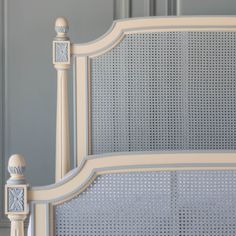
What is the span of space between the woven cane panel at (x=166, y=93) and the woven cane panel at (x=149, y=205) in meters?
0.87

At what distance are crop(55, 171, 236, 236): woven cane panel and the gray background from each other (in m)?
1.34

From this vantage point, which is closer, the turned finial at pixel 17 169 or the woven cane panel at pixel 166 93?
the turned finial at pixel 17 169

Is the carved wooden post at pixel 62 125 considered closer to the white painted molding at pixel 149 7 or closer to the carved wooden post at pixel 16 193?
the white painted molding at pixel 149 7

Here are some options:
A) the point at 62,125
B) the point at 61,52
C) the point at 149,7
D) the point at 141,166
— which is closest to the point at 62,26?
the point at 61,52

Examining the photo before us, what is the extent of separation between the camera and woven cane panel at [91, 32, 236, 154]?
2586 millimetres

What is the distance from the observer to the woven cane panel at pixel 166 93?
2.59 meters

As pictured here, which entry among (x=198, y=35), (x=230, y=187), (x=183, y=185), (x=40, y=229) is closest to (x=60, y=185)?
(x=40, y=229)

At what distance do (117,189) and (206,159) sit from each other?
0.84ft

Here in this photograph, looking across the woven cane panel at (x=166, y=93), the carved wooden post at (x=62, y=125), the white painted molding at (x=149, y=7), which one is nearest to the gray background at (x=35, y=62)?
the white painted molding at (x=149, y=7)

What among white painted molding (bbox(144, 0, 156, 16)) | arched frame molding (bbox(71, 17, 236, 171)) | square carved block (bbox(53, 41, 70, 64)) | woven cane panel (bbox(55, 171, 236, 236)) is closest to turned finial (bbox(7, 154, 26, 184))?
woven cane panel (bbox(55, 171, 236, 236))

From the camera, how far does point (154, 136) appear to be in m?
2.60

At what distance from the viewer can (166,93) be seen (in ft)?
8.57

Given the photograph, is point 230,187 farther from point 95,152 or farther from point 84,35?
point 84,35

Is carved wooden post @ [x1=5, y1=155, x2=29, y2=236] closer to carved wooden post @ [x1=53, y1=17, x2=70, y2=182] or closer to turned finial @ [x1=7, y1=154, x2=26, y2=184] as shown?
turned finial @ [x1=7, y1=154, x2=26, y2=184]
